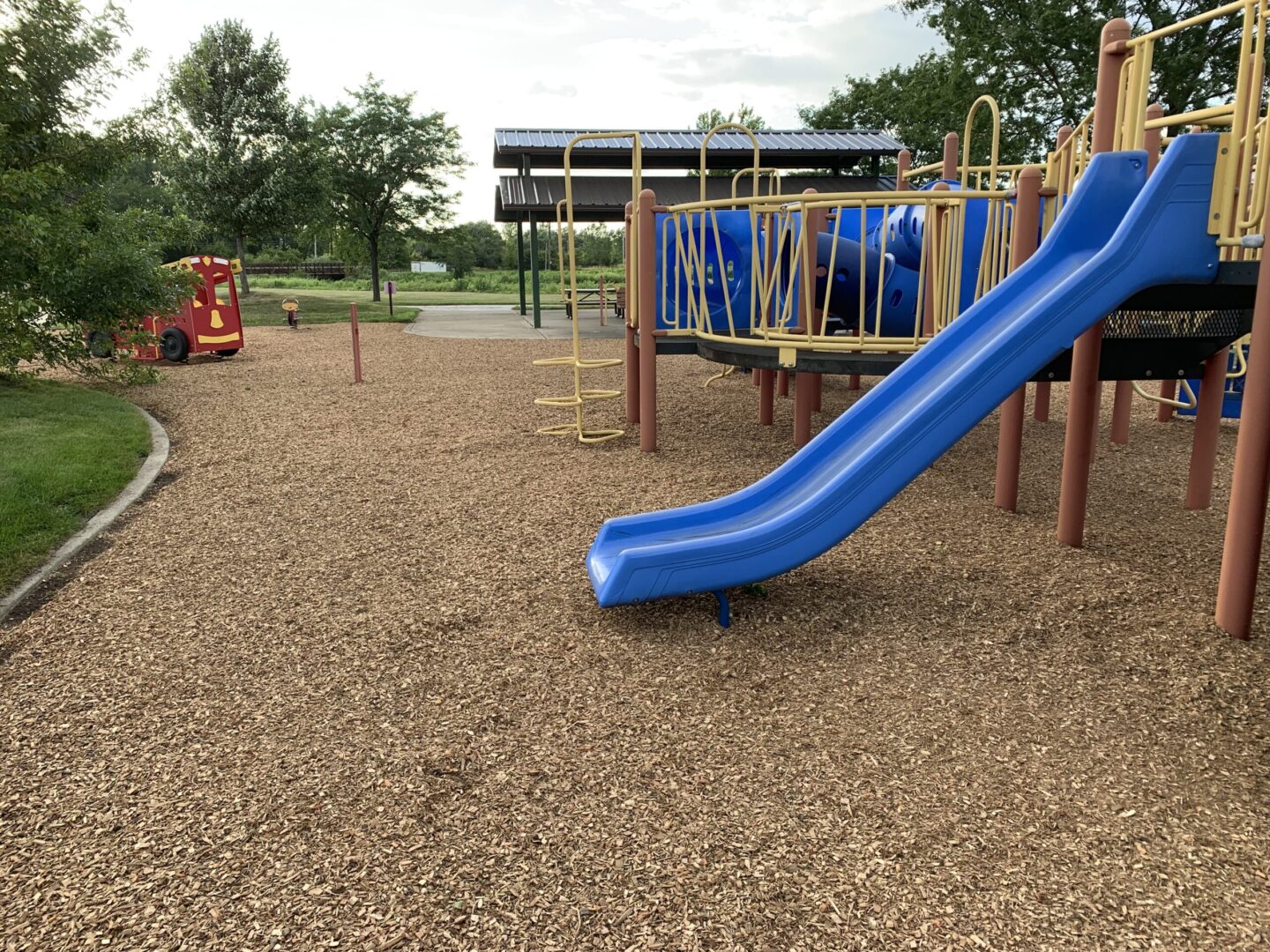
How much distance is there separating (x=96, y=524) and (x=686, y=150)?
1649cm

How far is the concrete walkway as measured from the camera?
18.5 m

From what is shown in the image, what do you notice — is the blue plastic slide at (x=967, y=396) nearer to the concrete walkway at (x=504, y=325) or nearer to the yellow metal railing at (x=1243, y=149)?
the yellow metal railing at (x=1243, y=149)

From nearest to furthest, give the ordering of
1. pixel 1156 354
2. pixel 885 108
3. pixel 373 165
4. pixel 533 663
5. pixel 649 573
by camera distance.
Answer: pixel 533 663
pixel 649 573
pixel 1156 354
pixel 373 165
pixel 885 108

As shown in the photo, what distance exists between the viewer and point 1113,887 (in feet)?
6.97

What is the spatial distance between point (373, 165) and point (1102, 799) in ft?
107

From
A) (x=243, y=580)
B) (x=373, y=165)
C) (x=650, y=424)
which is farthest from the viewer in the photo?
(x=373, y=165)

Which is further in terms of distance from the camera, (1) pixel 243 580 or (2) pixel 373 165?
(2) pixel 373 165

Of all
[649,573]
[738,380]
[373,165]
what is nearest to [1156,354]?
[649,573]

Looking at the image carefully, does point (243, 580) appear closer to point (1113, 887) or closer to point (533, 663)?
point (533, 663)

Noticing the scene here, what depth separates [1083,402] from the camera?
4.38 metres

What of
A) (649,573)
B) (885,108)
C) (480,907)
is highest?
(885,108)

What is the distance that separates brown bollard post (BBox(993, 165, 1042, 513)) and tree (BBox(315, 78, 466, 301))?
2827 centimetres

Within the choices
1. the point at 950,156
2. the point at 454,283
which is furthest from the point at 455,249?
the point at 950,156

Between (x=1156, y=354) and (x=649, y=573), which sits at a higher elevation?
(x=1156, y=354)
